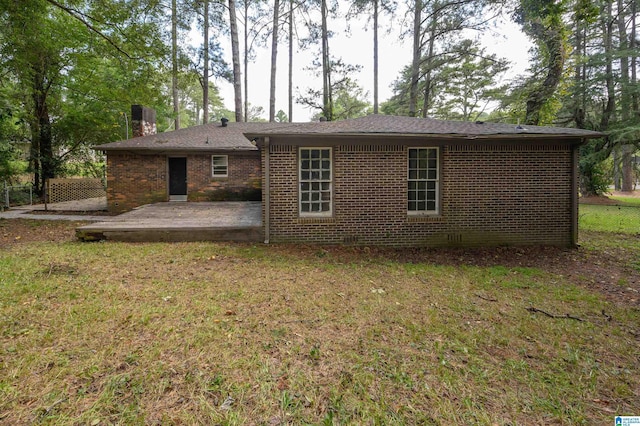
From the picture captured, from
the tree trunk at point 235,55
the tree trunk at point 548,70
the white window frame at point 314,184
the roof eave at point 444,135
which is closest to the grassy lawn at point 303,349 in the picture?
the white window frame at point 314,184

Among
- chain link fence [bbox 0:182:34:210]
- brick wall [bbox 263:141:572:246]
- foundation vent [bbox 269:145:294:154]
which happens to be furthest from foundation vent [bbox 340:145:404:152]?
chain link fence [bbox 0:182:34:210]

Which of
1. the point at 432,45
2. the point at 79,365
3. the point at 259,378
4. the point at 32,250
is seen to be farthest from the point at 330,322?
the point at 432,45

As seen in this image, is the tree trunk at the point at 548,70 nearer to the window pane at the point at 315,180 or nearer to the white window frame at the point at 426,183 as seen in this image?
the white window frame at the point at 426,183

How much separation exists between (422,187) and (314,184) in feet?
8.96

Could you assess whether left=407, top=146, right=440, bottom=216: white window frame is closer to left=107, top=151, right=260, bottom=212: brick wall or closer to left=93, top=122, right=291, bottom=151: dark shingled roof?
left=93, top=122, right=291, bottom=151: dark shingled roof

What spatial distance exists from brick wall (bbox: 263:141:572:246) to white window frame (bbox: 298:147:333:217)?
14 centimetres

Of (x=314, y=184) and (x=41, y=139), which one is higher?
(x=41, y=139)

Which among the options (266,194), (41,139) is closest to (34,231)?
(266,194)

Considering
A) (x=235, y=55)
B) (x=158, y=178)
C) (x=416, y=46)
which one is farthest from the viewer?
(x=235, y=55)

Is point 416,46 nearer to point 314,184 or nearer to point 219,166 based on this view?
point 219,166

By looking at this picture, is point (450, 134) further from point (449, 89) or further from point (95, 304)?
point (449, 89)

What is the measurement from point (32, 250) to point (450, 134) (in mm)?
9365

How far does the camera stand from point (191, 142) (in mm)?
13039

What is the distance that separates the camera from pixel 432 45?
19.6 m
